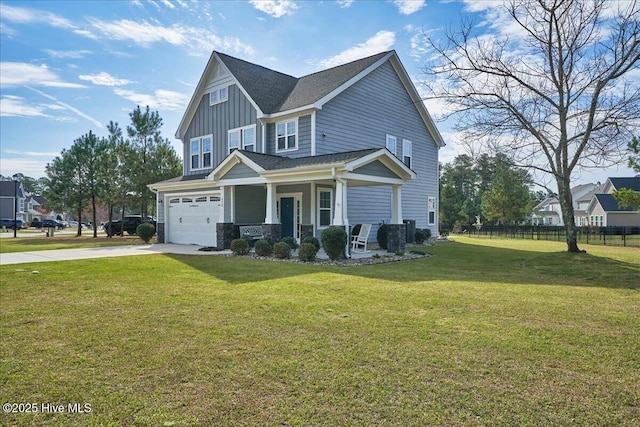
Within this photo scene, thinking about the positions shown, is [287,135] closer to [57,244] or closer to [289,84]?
[289,84]

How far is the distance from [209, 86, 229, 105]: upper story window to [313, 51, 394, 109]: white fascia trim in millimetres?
6208

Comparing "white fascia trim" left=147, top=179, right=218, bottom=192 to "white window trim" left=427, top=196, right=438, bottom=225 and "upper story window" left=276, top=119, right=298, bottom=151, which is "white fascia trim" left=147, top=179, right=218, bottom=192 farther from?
"white window trim" left=427, top=196, right=438, bottom=225

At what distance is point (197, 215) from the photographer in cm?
1916

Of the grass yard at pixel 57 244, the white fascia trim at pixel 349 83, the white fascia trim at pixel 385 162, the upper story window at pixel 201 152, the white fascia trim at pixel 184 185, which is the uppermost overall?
the white fascia trim at pixel 349 83

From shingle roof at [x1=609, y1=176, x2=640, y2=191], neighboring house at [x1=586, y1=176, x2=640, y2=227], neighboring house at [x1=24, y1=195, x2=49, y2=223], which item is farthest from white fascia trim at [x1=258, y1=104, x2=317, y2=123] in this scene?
neighboring house at [x1=24, y1=195, x2=49, y2=223]

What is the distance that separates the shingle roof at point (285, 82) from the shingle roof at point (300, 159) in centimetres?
263

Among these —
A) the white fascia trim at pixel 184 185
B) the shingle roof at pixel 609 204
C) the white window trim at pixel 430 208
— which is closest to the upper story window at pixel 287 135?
the white fascia trim at pixel 184 185

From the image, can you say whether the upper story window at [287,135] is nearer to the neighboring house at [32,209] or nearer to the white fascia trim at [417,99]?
the white fascia trim at [417,99]

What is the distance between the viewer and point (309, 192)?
16.8m

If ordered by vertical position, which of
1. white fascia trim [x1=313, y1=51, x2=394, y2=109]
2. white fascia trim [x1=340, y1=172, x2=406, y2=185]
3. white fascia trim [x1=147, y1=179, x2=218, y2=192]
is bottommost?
white fascia trim [x1=340, y1=172, x2=406, y2=185]

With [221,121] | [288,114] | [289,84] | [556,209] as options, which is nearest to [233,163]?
[288,114]

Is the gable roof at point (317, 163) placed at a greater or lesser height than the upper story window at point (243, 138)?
lesser

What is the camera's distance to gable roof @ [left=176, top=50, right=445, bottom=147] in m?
17.3

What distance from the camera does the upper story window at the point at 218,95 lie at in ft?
65.8
